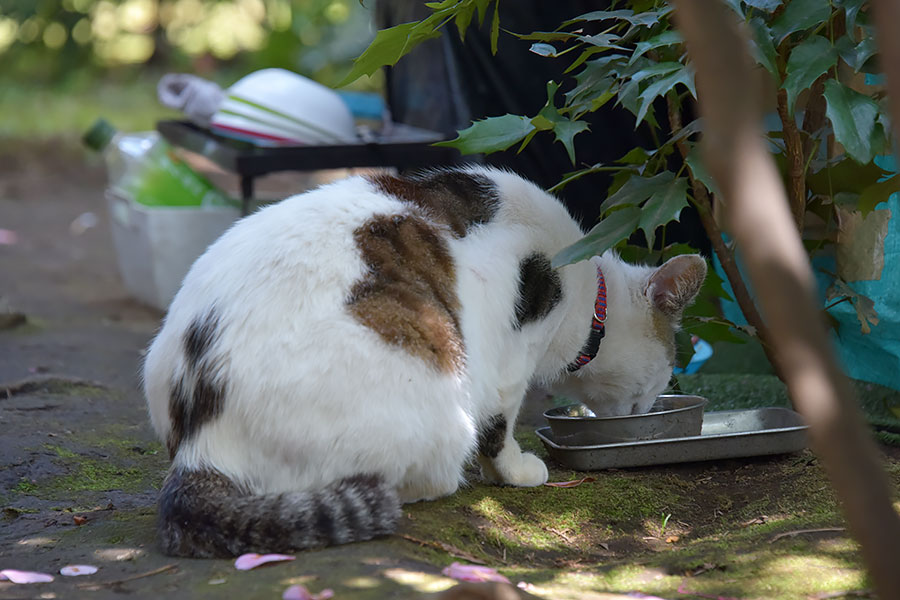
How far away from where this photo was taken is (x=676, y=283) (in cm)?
289

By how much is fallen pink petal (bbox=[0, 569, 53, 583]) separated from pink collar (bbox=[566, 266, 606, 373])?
1.57m

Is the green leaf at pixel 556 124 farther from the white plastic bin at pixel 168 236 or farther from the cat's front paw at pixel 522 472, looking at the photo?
the white plastic bin at pixel 168 236

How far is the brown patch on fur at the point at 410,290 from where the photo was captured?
238cm

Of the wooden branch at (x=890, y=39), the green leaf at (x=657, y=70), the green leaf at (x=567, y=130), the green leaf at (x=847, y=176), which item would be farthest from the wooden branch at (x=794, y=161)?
the wooden branch at (x=890, y=39)

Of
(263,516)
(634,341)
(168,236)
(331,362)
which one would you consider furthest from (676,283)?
(168,236)

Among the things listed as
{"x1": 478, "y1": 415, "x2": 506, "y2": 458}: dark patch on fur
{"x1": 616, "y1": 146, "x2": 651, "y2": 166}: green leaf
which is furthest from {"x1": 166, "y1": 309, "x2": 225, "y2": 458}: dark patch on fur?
{"x1": 616, "y1": 146, "x2": 651, "y2": 166}: green leaf

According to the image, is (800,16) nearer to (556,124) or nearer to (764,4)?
(764,4)

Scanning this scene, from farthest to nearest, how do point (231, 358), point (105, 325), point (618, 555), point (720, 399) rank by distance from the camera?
point (105, 325), point (720, 399), point (618, 555), point (231, 358)

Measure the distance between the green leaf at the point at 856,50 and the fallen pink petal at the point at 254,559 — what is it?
70.2 inches

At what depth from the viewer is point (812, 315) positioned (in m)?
1.25

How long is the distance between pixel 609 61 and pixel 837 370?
1664 millimetres

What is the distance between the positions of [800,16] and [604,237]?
2.41 ft

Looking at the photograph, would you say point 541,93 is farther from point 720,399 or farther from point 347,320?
point 347,320

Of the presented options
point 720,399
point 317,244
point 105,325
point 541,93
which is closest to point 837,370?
point 317,244
